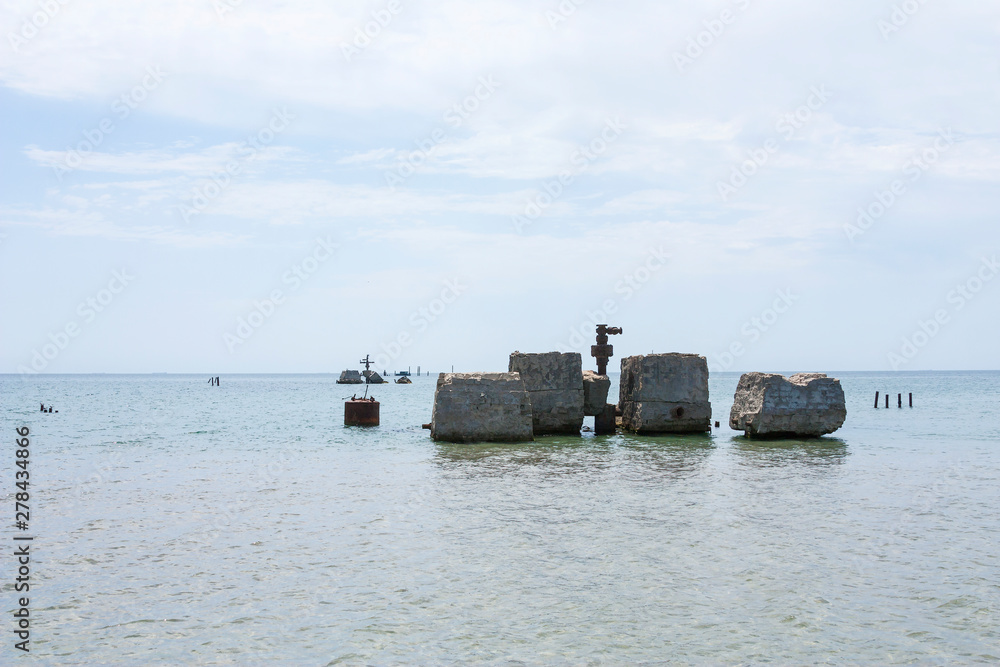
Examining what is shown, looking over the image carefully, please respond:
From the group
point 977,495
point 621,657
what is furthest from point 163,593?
point 977,495

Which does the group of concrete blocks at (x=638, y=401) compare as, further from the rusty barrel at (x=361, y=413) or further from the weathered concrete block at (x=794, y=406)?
the rusty barrel at (x=361, y=413)

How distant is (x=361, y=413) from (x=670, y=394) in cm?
1067

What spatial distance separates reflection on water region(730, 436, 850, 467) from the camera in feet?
52.2

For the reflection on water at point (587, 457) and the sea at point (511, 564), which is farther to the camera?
the reflection on water at point (587, 457)

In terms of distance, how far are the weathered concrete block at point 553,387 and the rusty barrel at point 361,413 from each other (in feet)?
23.4

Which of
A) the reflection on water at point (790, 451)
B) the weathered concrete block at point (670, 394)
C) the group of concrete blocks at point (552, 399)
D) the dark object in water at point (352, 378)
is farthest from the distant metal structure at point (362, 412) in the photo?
the dark object in water at point (352, 378)

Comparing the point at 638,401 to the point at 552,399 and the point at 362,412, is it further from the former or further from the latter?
the point at 362,412

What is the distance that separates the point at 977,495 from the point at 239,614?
10.7m

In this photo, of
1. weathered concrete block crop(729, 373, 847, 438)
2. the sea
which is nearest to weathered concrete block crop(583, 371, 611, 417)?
weathered concrete block crop(729, 373, 847, 438)

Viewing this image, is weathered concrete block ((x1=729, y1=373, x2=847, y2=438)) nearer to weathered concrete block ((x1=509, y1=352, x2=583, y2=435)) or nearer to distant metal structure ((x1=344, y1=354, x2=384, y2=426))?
weathered concrete block ((x1=509, y1=352, x2=583, y2=435))

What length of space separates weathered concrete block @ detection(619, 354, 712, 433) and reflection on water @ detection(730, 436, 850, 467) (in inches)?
48.3

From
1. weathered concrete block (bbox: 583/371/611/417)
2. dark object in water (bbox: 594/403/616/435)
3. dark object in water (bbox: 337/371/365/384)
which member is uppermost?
weathered concrete block (bbox: 583/371/611/417)

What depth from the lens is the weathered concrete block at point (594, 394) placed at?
22141 millimetres

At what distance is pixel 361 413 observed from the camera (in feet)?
85.5
